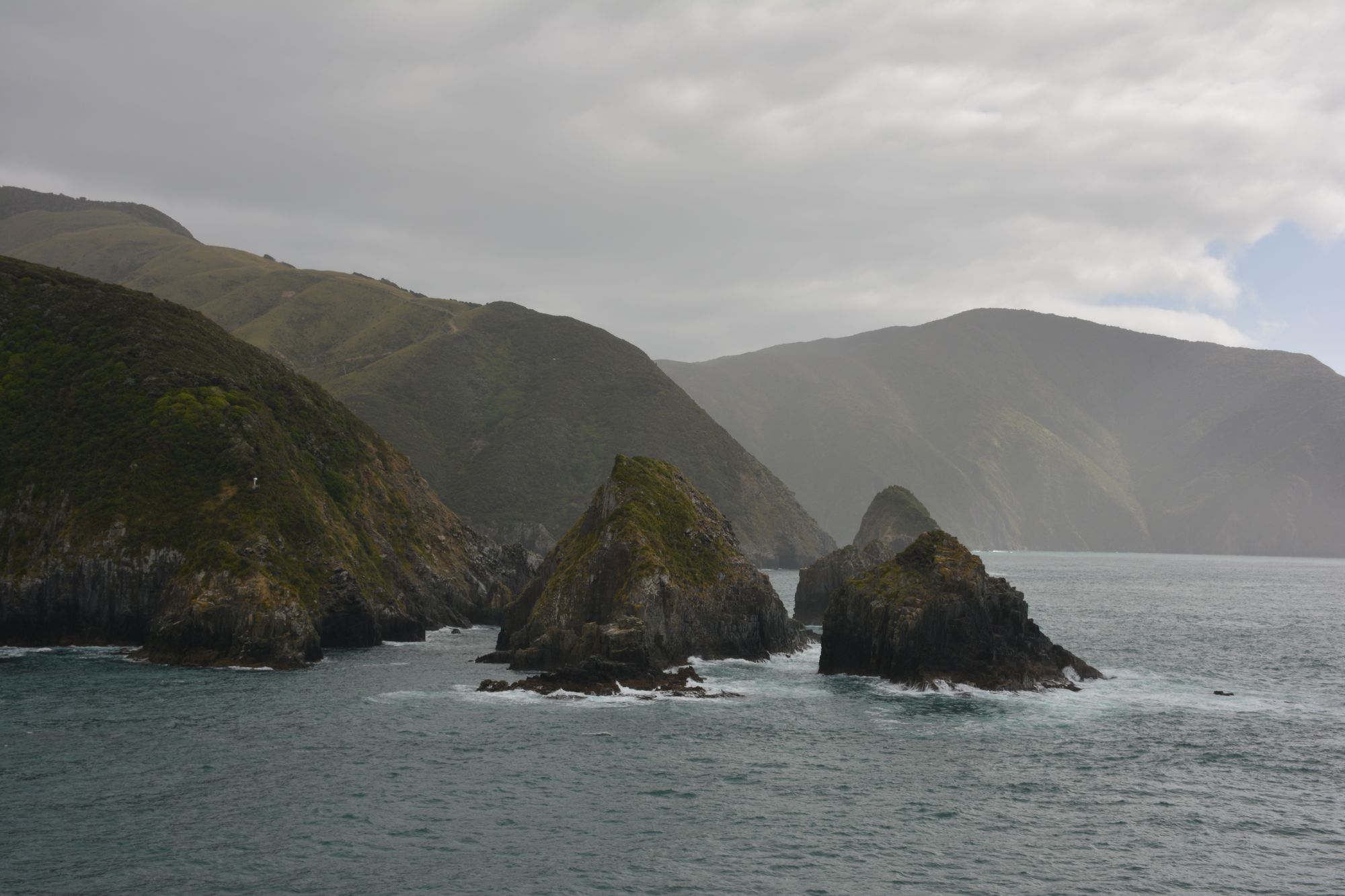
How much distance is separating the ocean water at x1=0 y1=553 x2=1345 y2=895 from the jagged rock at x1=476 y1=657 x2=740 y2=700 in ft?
5.52

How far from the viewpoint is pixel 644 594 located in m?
62.6

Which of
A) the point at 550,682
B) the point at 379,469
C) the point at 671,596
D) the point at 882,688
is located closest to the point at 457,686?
the point at 550,682

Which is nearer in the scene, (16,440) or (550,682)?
(550,682)

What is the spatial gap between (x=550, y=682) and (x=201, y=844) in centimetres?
→ 2830

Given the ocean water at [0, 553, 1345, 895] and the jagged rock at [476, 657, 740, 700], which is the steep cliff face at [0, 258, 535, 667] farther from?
the jagged rock at [476, 657, 740, 700]

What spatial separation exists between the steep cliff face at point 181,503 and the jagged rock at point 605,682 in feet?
51.8

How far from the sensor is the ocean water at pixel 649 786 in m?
28.3

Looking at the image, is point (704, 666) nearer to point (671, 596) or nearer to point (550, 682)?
point (671, 596)

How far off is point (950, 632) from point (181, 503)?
52406mm

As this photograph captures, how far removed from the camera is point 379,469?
330 ft

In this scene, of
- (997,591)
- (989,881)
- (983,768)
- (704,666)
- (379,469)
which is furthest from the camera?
(379,469)

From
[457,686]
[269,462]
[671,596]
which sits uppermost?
[269,462]

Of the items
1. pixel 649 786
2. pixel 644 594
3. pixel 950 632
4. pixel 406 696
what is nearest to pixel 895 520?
pixel 950 632

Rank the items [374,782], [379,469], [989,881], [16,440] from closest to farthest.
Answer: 1. [989,881]
2. [374,782]
3. [16,440]
4. [379,469]
